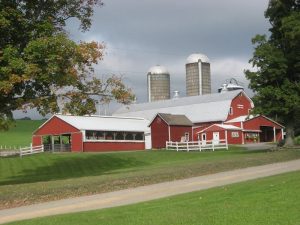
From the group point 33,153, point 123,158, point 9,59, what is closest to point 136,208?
point 9,59

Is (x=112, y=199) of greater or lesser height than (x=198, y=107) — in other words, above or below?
below

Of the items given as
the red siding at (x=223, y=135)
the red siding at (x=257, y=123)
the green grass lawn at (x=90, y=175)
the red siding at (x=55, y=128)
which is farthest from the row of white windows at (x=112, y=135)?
the green grass lawn at (x=90, y=175)

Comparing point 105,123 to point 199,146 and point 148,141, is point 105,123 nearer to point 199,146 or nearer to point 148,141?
point 148,141

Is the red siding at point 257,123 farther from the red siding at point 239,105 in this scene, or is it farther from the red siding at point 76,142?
the red siding at point 76,142

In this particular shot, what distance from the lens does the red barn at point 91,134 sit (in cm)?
6919

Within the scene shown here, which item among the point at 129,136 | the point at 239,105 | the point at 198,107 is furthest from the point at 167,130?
the point at 239,105

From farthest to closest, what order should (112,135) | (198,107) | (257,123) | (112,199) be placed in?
(198,107), (257,123), (112,135), (112,199)

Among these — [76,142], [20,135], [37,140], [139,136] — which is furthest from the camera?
[20,135]

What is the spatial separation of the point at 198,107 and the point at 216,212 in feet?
235

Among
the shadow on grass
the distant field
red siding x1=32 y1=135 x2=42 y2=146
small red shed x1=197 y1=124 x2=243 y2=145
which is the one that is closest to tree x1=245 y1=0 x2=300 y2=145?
the shadow on grass

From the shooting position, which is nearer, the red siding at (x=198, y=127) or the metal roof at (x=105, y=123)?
the metal roof at (x=105, y=123)

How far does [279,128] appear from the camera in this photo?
262 ft

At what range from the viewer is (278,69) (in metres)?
46.9

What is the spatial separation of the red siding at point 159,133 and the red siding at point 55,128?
36.6 ft
